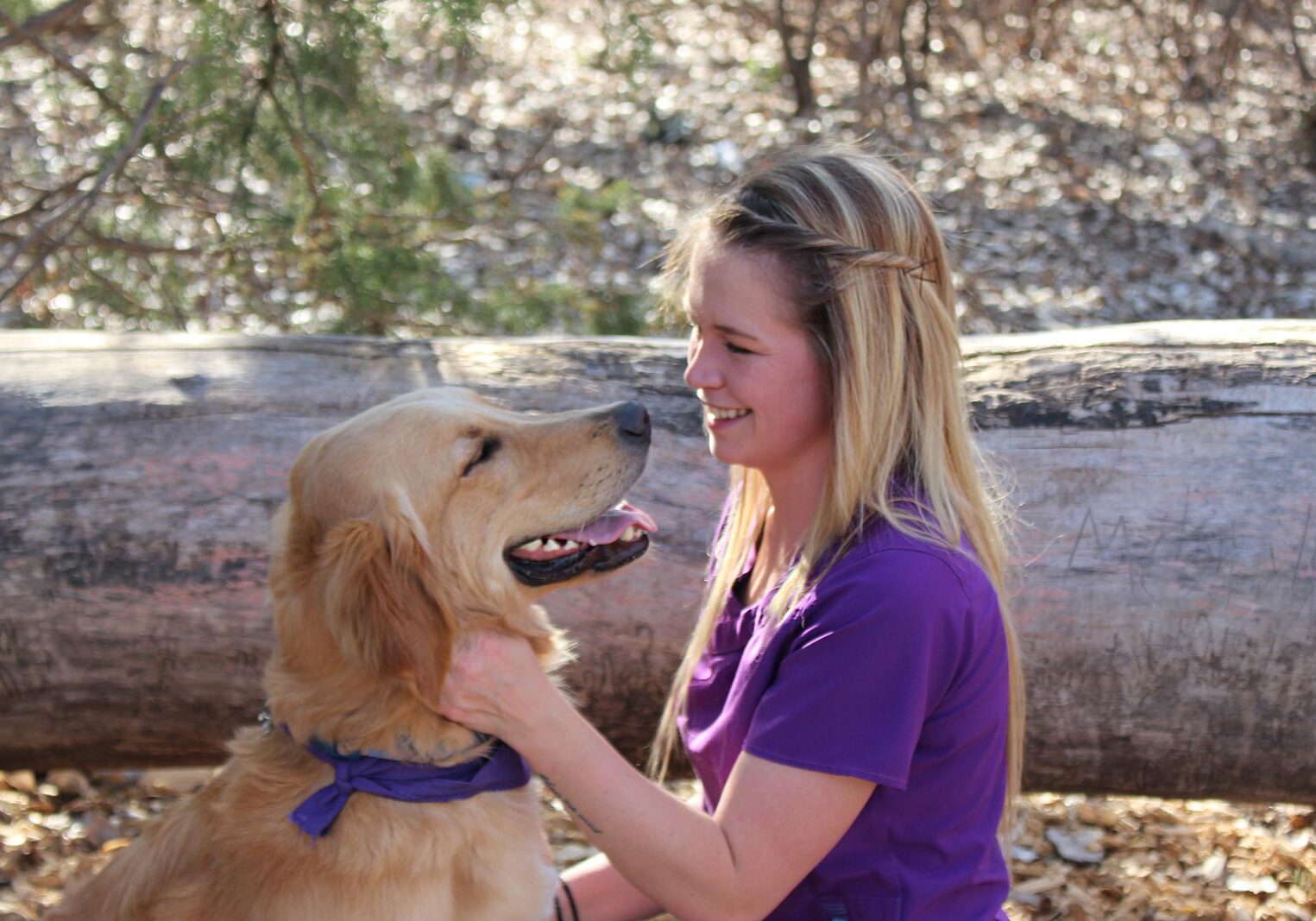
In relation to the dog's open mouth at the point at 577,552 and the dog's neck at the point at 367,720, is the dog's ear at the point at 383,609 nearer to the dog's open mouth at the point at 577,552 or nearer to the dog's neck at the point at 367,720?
the dog's neck at the point at 367,720

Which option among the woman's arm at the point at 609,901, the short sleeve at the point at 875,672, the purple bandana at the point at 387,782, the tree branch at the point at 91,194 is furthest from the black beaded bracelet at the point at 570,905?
the tree branch at the point at 91,194

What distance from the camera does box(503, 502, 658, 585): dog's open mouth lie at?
103 inches

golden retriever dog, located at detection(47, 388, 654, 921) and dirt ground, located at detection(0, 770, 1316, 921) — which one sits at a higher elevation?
golden retriever dog, located at detection(47, 388, 654, 921)

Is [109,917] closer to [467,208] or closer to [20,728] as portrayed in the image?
[20,728]

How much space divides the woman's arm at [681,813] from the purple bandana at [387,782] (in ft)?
0.57

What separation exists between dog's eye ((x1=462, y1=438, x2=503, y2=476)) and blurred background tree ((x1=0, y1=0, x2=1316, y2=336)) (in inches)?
50.4

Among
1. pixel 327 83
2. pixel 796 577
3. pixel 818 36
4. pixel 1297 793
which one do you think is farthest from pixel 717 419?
pixel 818 36

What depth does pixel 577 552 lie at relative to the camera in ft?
8.66

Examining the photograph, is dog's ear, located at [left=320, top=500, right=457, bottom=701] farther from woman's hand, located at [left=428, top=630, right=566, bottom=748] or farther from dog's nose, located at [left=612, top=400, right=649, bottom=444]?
dog's nose, located at [left=612, top=400, right=649, bottom=444]

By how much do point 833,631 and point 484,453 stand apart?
83 centimetres

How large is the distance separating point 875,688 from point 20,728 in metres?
2.36

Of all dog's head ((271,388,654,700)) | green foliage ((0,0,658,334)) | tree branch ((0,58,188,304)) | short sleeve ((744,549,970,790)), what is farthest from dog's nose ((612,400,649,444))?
tree branch ((0,58,188,304))

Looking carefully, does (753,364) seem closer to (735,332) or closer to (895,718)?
(735,332)

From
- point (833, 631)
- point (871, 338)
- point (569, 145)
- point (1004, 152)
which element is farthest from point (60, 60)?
point (1004, 152)
